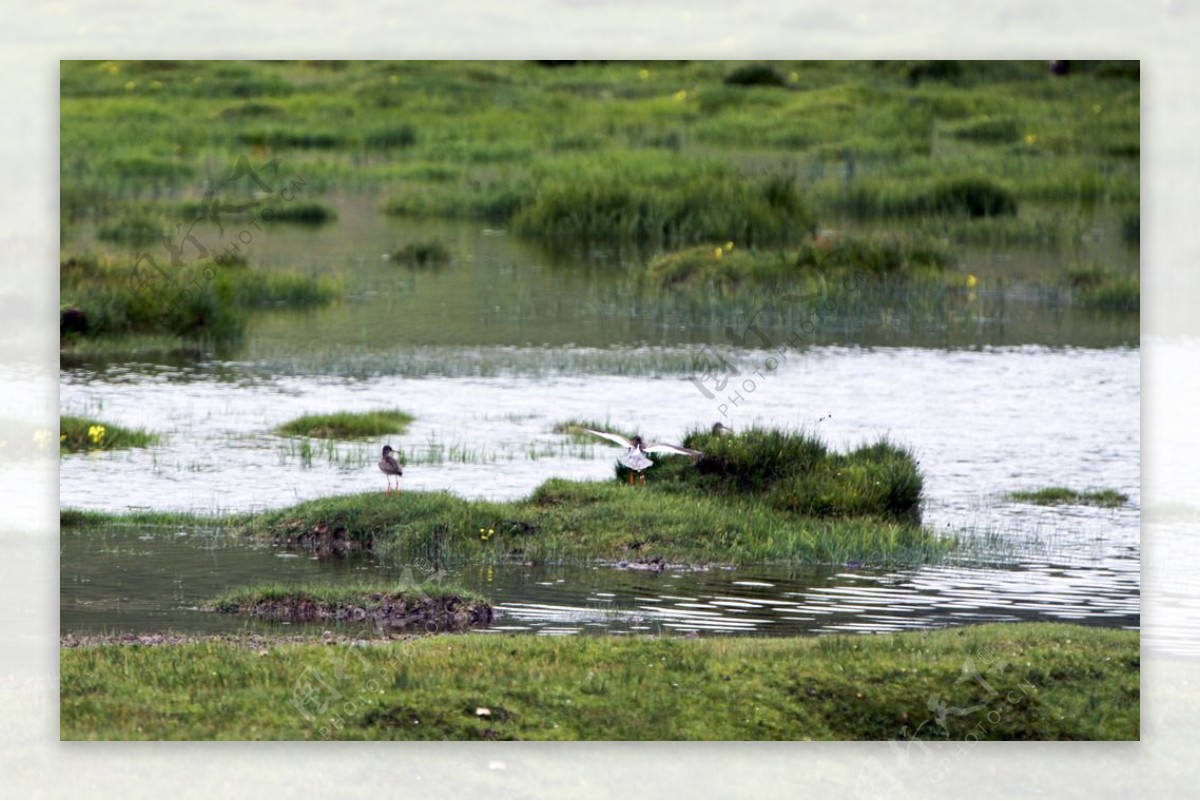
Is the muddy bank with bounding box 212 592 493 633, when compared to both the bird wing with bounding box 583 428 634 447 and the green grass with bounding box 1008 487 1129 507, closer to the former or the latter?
the bird wing with bounding box 583 428 634 447

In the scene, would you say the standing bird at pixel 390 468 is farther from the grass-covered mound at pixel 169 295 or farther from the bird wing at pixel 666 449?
the bird wing at pixel 666 449

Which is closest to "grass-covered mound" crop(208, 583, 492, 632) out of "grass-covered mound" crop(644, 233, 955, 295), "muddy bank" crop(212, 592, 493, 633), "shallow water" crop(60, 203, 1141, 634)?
"muddy bank" crop(212, 592, 493, 633)

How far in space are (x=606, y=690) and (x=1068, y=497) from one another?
2.41 metres

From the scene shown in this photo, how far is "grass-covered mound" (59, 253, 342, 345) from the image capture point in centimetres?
891

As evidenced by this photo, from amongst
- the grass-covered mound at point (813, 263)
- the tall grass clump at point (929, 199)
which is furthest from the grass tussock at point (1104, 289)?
the grass-covered mound at point (813, 263)

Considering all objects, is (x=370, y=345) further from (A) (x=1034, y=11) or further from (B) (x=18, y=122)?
(A) (x=1034, y=11)

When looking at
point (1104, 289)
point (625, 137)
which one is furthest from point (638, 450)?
point (1104, 289)

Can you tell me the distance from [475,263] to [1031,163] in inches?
108

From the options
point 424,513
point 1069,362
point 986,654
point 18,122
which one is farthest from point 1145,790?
point 18,122

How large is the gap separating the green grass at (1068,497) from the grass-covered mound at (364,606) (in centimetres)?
256

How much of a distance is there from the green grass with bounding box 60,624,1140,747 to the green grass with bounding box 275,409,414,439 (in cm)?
121

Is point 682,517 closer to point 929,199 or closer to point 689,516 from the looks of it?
point 689,516

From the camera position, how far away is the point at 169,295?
9250 millimetres

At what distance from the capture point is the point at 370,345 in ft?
31.3
